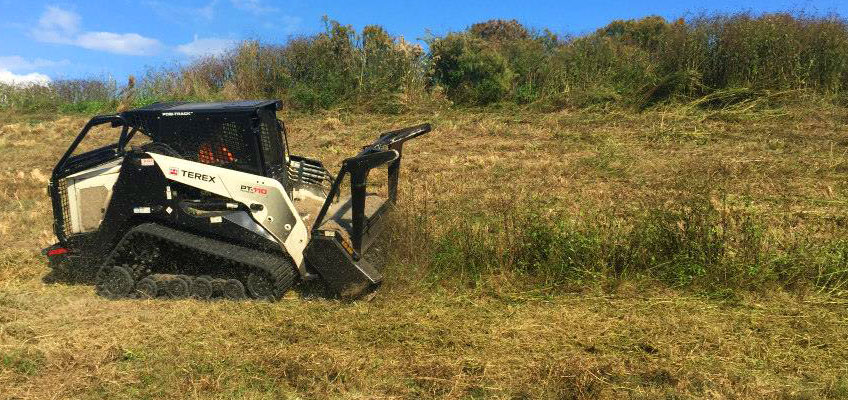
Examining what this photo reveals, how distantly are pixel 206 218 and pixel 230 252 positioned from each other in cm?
40

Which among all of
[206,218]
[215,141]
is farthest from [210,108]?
[206,218]

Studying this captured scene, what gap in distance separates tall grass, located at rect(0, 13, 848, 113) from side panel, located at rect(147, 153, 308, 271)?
9.19 metres

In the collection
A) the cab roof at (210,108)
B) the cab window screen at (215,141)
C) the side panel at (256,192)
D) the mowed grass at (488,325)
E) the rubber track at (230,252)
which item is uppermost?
the cab roof at (210,108)

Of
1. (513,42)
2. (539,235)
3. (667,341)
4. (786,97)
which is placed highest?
(513,42)

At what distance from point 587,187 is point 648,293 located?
3.50 m

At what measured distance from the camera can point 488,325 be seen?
5.38 m

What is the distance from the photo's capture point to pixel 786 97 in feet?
40.4

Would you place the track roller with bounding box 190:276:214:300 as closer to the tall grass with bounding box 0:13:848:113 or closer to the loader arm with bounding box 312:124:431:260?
the loader arm with bounding box 312:124:431:260

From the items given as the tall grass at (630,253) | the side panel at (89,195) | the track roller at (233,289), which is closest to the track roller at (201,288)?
the track roller at (233,289)

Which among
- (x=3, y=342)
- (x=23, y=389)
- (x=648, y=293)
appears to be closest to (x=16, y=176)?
(x=3, y=342)

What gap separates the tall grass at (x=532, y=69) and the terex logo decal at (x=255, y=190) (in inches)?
366

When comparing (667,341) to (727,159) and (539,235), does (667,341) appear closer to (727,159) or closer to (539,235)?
(539,235)

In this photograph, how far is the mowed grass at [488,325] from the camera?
4391 mm

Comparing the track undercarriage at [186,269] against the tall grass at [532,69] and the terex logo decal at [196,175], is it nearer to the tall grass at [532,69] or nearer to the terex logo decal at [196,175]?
the terex logo decal at [196,175]
